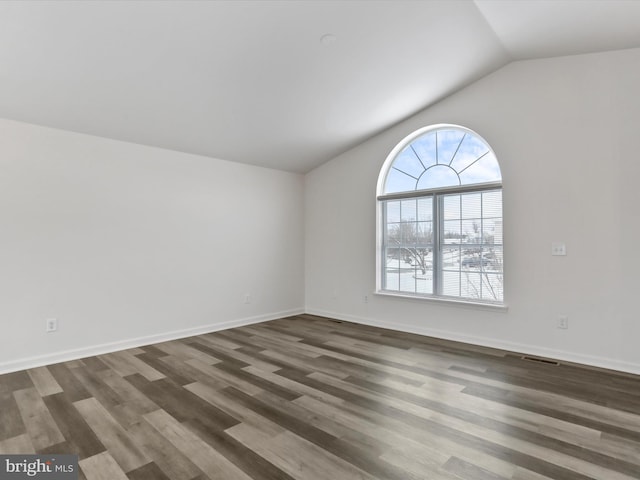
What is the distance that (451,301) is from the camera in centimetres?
434

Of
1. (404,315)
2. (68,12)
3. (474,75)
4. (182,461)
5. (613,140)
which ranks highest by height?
(474,75)

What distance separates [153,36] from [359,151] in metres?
3.26

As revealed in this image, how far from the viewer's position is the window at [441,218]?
422 cm

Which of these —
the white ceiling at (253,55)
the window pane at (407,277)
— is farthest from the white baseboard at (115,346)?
the white ceiling at (253,55)

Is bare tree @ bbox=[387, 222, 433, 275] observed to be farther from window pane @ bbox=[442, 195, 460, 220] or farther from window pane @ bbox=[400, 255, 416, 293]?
window pane @ bbox=[442, 195, 460, 220]

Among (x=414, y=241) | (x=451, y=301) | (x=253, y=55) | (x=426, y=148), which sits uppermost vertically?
(x=253, y=55)

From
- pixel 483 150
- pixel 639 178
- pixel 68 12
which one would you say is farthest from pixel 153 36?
pixel 639 178

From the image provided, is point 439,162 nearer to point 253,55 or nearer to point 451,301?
point 451,301

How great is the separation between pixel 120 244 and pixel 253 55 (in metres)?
2.51

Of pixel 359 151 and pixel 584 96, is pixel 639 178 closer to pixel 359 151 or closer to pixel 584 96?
pixel 584 96

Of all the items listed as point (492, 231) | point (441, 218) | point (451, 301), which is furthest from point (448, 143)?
point (451, 301)

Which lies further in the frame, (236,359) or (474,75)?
(474,75)

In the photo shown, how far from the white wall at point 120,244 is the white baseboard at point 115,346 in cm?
1

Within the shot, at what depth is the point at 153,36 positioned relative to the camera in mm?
2623
